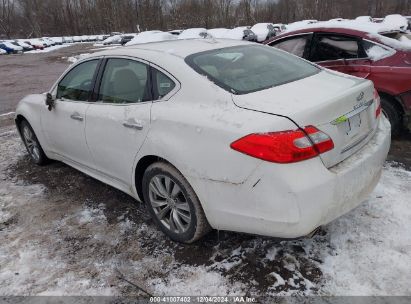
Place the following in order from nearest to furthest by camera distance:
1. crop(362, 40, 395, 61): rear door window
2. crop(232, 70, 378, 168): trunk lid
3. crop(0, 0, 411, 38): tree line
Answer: crop(232, 70, 378, 168): trunk lid < crop(362, 40, 395, 61): rear door window < crop(0, 0, 411, 38): tree line

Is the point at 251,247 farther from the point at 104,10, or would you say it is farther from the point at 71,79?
the point at 104,10

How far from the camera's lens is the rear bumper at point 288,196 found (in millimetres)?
2338

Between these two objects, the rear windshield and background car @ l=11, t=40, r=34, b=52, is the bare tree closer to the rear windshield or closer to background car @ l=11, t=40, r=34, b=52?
background car @ l=11, t=40, r=34, b=52

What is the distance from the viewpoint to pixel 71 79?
423 centimetres

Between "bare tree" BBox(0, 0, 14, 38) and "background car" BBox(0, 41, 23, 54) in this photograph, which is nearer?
"background car" BBox(0, 41, 23, 54)

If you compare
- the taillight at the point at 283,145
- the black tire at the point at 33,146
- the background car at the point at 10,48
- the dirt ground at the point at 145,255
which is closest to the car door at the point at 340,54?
the dirt ground at the point at 145,255

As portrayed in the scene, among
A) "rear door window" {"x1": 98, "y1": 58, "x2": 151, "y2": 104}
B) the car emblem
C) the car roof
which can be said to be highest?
the car roof

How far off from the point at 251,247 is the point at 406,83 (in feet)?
10.2

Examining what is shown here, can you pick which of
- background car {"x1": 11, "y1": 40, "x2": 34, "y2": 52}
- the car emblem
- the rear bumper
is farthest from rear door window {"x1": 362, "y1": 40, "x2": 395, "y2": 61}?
background car {"x1": 11, "y1": 40, "x2": 34, "y2": 52}

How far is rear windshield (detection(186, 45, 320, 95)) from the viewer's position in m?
2.92

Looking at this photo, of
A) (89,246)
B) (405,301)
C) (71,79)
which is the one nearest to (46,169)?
(71,79)

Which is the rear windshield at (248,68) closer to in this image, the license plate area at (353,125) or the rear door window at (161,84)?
the rear door window at (161,84)

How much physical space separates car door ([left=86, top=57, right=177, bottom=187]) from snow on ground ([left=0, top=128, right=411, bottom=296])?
571 mm

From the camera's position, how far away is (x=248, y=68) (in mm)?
3186
